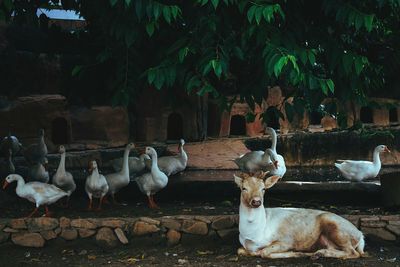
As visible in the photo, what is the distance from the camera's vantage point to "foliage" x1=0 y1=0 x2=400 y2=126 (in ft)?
17.1

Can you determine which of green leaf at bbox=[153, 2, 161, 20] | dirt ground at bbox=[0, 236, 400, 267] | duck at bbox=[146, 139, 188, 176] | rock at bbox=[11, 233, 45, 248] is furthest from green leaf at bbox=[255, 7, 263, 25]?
duck at bbox=[146, 139, 188, 176]

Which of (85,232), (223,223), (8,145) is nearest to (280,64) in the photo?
(223,223)

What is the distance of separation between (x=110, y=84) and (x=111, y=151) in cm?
694

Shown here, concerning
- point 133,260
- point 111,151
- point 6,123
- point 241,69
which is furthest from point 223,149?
point 133,260

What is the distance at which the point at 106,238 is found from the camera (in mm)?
6660

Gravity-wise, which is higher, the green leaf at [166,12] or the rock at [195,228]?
the green leaf at [166,12]

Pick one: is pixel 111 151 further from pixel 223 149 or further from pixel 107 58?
pixel 107 58

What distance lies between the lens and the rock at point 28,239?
663 centimetres

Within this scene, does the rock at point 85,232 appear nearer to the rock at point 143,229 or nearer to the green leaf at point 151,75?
the rock at point 143,229

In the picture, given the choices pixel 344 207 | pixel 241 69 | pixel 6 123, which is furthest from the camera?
pixel 6 123

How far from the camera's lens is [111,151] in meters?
13.5

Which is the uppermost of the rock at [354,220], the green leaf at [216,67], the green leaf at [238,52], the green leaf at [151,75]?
the green leaf at [238,52]

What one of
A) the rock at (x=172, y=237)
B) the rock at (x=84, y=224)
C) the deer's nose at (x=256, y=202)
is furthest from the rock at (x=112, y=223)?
the deer's nose at (x=256, y=202)

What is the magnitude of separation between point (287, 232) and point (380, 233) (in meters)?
1.25
